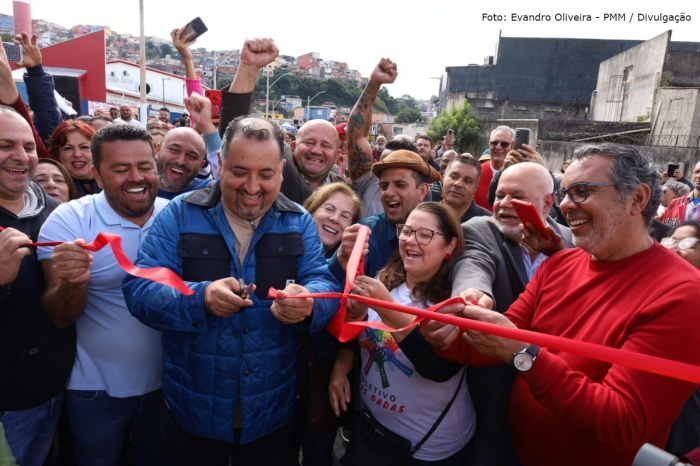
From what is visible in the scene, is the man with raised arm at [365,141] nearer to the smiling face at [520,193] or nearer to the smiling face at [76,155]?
the smiling face at [520,193]

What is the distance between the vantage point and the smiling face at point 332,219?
3447 mm

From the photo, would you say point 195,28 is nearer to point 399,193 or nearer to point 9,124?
point 9,124

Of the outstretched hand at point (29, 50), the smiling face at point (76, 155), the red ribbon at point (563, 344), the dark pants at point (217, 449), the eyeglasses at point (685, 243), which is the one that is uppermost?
the outstretched hand at point (29, 50)

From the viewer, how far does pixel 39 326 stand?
2.46m

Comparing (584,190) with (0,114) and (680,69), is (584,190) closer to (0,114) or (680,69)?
(0,114)

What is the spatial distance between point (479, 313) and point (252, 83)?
9.25 feet

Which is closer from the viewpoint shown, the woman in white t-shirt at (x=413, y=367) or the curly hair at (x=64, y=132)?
the woman in white t-shirt at (x=413, y=367)

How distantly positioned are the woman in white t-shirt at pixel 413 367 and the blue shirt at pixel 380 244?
38 centimetres

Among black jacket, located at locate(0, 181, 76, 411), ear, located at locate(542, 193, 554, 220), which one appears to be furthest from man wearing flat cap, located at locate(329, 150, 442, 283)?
black jacket, located at locate(0, 181, 76, 411)

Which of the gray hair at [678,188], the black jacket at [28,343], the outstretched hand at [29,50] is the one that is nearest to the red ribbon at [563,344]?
the black jacket at [28,343]

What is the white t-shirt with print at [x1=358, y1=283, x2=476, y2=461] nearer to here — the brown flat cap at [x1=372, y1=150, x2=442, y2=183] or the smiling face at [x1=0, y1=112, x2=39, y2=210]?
the brown flat cap at [x1=372, y1=150, x2=442, y2=183]

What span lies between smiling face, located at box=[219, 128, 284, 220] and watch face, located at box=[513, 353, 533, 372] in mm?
1452

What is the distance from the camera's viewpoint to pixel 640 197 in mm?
2055

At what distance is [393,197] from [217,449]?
2.08 m
